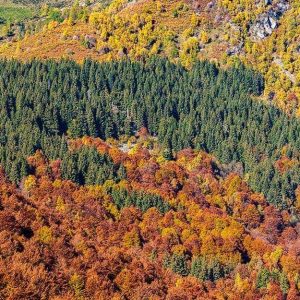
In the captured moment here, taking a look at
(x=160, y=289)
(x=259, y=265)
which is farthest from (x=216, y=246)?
(x=160, y=289)

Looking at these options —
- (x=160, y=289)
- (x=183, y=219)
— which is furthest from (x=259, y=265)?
(x=160, y=289)

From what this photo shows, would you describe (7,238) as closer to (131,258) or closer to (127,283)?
(127,283)

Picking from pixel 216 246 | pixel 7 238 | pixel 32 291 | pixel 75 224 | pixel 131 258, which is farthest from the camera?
pixel 216 246

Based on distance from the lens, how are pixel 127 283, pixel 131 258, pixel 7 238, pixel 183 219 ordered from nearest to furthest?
pixel 7 238 → pixel 127 283 → pixel 131 258 → pixel 183 219

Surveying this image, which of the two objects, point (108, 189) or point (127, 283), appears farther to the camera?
point (108, 189)

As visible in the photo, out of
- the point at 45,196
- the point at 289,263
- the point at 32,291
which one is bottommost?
the point at 289,263

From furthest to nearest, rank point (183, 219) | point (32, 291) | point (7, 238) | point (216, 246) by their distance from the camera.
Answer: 1. point (183, 219)
2. point (216, 246)
3. point (7, 238)
4. point (32, 291)

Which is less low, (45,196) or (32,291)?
(32,291)

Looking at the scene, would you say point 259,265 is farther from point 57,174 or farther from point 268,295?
point 57,174

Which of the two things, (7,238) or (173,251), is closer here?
(7,238)
